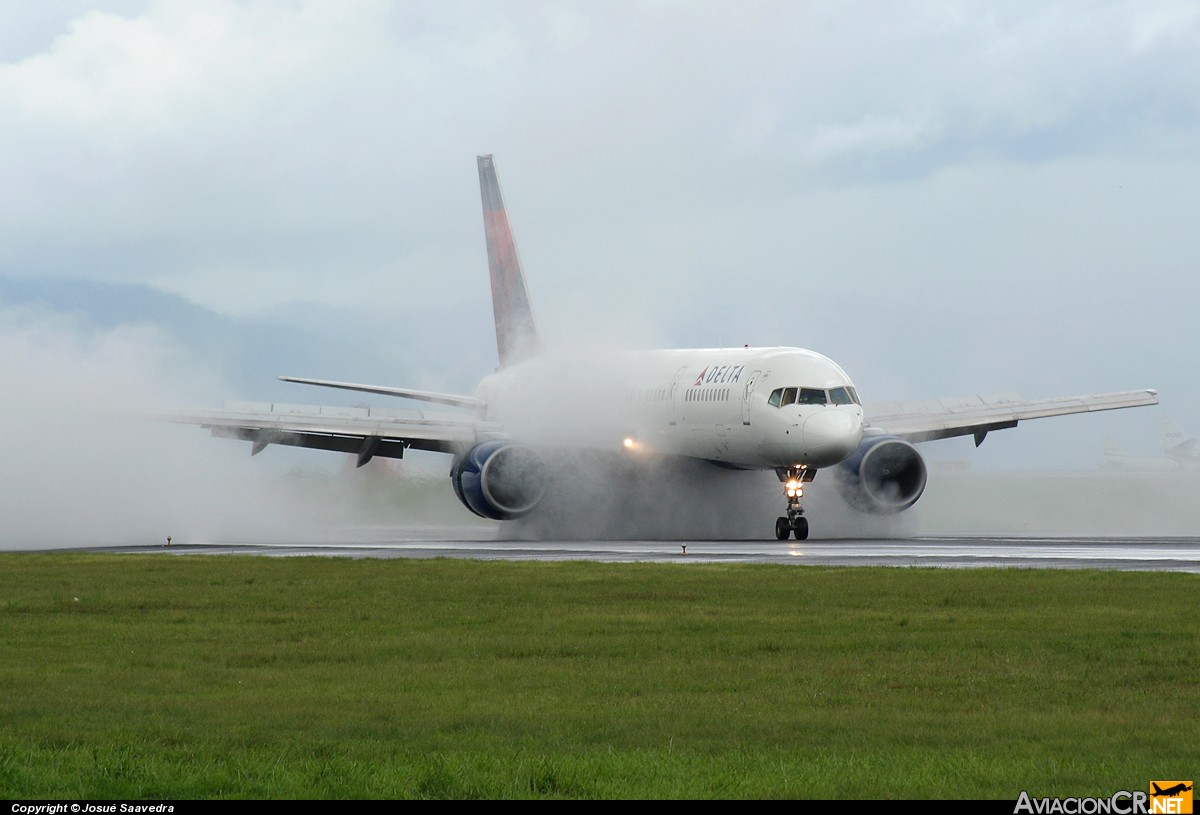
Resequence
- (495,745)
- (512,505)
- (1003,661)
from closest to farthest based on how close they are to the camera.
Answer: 1. (495,745)
2. (1003,661)
3. (512,505)

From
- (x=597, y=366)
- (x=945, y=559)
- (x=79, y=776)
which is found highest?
(x=597, y=366)

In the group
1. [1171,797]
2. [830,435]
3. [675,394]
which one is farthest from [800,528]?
[1171,797]

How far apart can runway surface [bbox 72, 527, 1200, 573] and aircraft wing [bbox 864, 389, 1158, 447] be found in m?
8.54

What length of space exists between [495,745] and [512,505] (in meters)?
31.8

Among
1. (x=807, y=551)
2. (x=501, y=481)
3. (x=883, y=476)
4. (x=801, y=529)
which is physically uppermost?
(x=883, y=476)

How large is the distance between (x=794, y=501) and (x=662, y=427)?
562 cm

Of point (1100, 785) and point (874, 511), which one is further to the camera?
point (874, 511)

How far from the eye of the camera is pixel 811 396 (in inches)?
1590

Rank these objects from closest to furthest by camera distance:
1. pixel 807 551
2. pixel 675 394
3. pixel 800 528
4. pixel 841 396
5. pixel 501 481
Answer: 1. pixel 807 551
2. pixel 800 528
3. pixel 841 396
4. pixel 501 481
5. pixel 675 394

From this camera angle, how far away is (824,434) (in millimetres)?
39688

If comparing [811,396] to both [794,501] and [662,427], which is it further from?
[662,427]

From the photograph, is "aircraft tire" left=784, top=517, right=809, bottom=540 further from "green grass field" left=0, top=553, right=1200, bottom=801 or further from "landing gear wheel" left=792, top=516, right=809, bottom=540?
"green grass field" left=0, top=553, right=1200, bottom=801

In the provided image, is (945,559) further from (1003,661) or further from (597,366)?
(597,366)

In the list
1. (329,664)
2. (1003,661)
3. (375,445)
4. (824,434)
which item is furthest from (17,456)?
(1003,661)
